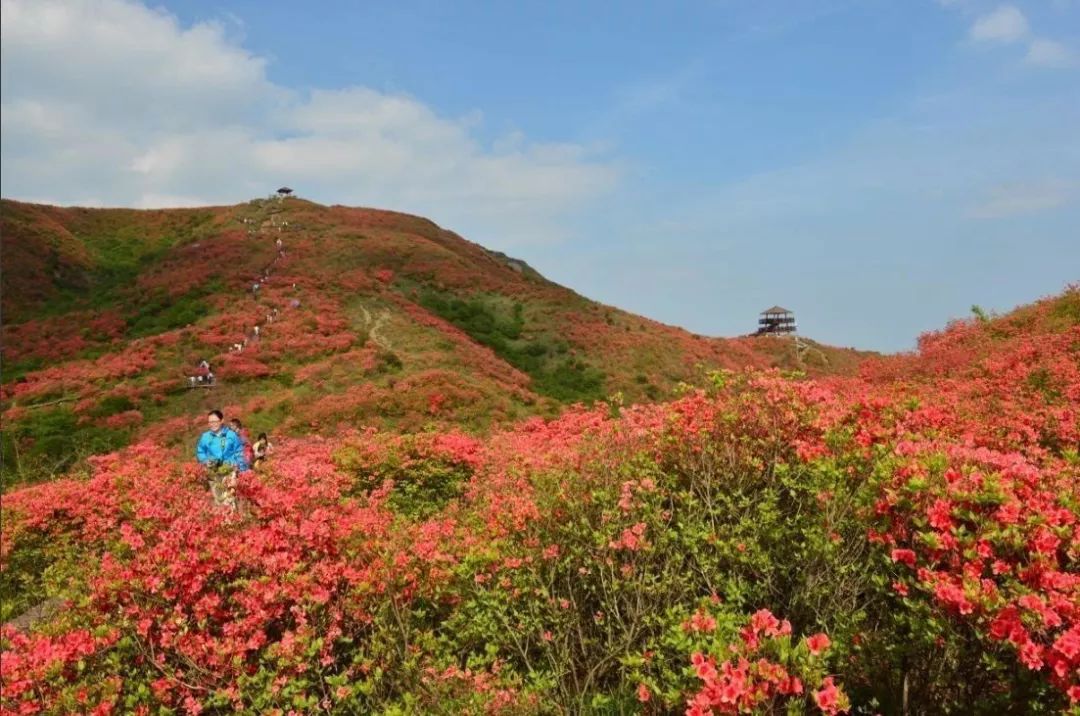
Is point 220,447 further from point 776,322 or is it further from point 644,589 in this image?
point 776,322

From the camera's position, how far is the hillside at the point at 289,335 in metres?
24.8

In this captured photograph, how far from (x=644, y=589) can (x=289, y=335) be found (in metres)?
29.6

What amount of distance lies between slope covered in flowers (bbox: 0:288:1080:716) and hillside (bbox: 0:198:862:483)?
18.9 feet

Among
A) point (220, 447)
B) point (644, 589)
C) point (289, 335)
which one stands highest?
point (289, 335)

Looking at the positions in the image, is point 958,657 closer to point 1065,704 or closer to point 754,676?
point 1065,704

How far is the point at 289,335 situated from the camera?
32.3 metres

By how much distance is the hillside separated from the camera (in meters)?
24.8

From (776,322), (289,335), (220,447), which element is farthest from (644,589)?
(776,322)

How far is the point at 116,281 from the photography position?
1784 inches

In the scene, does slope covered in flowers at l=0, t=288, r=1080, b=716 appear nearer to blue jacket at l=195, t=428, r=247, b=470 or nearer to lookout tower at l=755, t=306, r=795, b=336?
blue jacket at l=195, t=428, r=247, b=470

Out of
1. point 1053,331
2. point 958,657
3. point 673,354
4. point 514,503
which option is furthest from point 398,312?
point 958,657

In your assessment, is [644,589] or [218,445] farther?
[218,445]

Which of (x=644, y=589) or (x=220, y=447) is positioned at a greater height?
(x=644, y=589)

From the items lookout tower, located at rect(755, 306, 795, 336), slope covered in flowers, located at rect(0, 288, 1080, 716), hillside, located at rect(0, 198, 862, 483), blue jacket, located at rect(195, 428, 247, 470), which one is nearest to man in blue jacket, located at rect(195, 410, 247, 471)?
blue jacket, located at rect(195, 428, 247, 470)
